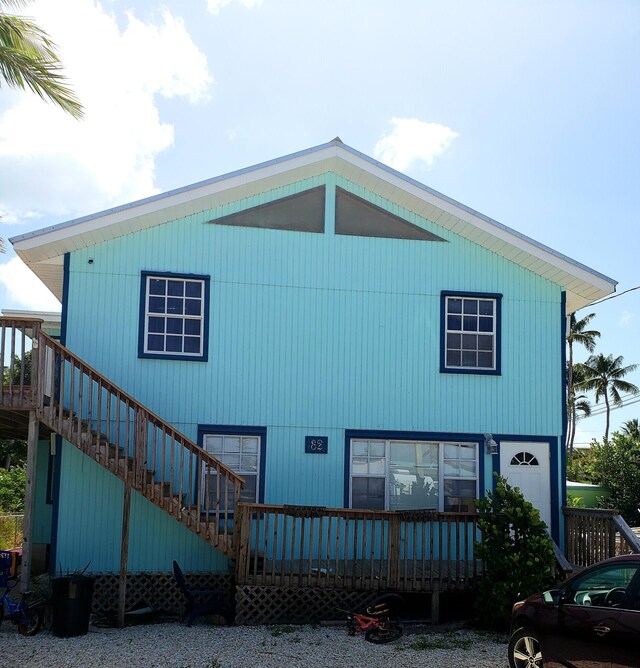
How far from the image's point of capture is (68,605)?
35.4 ft

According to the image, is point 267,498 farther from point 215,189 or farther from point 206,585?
point 215,189

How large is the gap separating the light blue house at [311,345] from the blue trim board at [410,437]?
4cm

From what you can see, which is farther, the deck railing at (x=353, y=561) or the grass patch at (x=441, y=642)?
the deck railing at (x=353, y=561)

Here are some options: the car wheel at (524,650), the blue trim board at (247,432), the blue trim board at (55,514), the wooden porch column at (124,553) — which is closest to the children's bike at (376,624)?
the car wheel at (524,650)

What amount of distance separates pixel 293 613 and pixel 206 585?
184cm

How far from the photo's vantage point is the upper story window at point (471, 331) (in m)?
14.4

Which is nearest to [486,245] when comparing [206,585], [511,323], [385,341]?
[511,323]

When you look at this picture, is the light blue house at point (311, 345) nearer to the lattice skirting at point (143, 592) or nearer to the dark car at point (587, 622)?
the lattice skirting at point (143, 592)

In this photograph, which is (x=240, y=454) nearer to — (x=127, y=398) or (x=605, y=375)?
(x=127, y=398)

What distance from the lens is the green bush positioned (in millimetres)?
11094

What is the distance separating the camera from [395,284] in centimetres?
1427

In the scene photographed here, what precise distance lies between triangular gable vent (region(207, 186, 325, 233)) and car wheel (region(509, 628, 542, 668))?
778 centimetres

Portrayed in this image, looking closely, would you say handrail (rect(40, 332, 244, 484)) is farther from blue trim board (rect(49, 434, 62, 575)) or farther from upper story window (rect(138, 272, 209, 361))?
blue trim board (rect(49, 434, 62, 575))

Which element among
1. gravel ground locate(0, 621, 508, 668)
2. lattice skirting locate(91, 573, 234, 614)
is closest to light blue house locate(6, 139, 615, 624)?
lattice skirting locate(91, 573, 234, 614)
